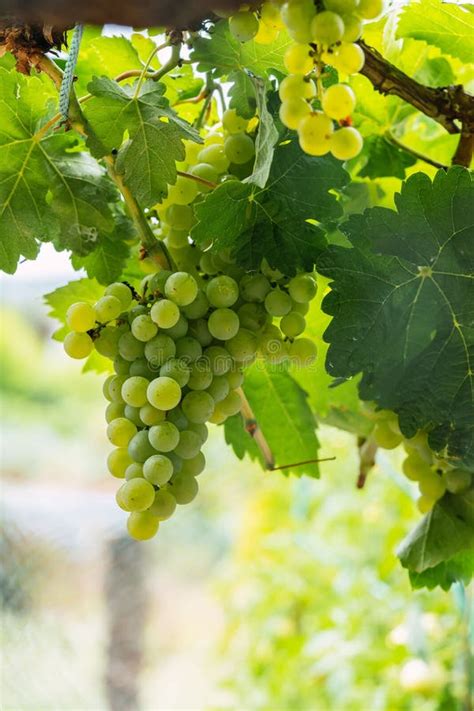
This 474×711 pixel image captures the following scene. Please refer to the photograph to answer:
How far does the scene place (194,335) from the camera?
1.49ft

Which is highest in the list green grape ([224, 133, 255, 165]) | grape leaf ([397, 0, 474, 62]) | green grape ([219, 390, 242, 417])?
grape leaf ([397, 0, 474, 62])

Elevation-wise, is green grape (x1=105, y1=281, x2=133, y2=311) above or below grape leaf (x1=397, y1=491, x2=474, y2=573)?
above

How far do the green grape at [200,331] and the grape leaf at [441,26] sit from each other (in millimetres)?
262

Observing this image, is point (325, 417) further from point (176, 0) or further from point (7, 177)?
point (176, 0)

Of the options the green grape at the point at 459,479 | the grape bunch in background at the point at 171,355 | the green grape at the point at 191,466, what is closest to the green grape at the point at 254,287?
the grape bunch in background at the point at 171,355

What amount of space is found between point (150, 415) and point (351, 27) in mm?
227

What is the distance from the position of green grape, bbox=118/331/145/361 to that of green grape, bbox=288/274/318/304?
0.10 meters

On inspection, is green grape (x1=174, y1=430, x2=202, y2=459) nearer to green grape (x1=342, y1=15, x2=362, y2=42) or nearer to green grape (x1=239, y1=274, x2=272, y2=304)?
green grape (x1=239, y1=274, x2=272, y2=304)

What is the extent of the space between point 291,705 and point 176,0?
6.02ft

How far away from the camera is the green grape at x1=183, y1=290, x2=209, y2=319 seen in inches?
17.6

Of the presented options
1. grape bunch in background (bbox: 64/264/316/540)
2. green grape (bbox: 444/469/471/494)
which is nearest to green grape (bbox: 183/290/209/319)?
grape bunch in background (bbox: 64/264/316/540)

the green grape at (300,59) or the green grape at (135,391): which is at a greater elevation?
the green grape at (300,59)

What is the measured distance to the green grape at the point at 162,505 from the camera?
1.38 ft

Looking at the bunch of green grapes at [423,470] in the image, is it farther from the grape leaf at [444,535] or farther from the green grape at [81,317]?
the green grape at [81,317]
